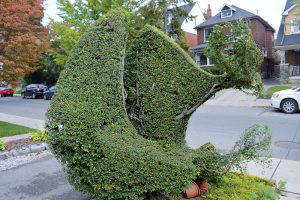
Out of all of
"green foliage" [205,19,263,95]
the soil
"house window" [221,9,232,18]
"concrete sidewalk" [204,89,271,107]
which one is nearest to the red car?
"concrete sidewalk" [204,89,271,107]

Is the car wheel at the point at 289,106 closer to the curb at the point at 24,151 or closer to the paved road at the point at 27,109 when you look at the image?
the curb at the point at 24,151

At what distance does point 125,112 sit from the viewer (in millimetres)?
3750

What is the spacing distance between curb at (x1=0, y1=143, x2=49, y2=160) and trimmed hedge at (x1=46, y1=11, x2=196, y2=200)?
414 cm

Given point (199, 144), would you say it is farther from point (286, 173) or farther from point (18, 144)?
point (18, 144)

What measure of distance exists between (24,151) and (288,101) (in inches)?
445

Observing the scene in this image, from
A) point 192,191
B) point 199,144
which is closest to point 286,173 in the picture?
point 192,191

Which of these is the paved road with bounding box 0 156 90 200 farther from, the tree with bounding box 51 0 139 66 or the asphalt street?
the tree with bounding box 51 0 139 66

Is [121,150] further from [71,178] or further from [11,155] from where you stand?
[11,155]

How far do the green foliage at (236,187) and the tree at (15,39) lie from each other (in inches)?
309

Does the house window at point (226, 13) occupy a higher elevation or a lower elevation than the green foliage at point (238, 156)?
→ higher

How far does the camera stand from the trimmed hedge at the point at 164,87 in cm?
390

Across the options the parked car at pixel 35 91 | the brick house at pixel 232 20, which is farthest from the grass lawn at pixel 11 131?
the brick house at pixel 232 20

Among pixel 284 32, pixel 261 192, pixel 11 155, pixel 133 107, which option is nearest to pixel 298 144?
pixel 261 192

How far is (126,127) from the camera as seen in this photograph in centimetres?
364
